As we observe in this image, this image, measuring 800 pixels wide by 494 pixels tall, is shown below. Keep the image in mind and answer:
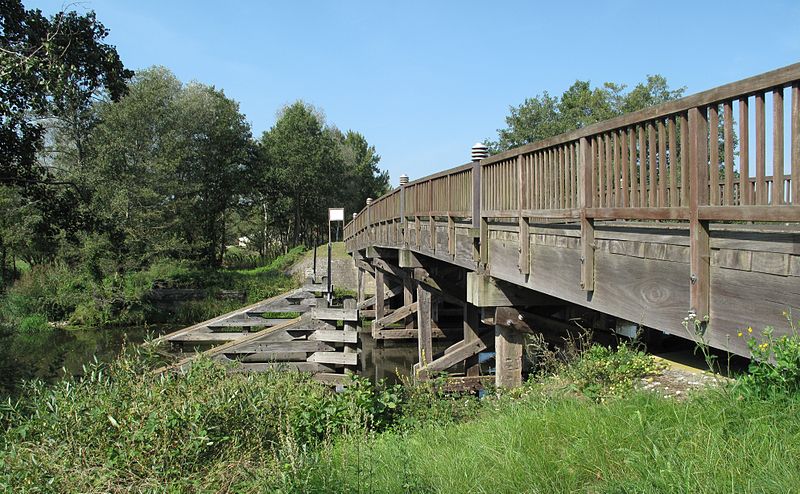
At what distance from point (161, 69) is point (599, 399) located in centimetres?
3290

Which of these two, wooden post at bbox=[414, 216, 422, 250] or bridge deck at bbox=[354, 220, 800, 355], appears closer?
bridge deck at bbox=[354, 220, 800, 355]

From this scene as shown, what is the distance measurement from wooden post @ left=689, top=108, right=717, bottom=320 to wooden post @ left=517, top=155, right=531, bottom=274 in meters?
2.50

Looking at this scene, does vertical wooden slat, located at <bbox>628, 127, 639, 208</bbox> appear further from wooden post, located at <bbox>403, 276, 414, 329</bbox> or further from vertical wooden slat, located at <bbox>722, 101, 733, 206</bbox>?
wooden post, located at <bbox>403, 276, 414, 329</bbox>

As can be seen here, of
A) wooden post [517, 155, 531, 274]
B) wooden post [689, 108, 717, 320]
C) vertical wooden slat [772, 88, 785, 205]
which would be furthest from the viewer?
wooden post [517, 155, 531, 274]

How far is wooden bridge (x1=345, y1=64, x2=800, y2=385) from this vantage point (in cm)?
278

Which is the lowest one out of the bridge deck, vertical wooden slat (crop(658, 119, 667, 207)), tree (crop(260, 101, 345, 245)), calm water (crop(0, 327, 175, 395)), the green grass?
calm water (crop(0, 327, 175, 395))

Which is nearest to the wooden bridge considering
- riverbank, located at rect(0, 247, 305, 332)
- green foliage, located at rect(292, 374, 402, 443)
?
green foliage, located at rect(292, 374, 402, 443)

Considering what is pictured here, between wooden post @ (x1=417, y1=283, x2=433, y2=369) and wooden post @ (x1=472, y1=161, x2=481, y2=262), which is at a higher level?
wooden post @ (x1=472, y1=161, x2=481, y2=262)

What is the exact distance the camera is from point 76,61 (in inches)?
322

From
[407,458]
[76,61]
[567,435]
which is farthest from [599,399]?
[76,61]

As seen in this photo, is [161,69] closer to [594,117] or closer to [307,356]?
[594,117]

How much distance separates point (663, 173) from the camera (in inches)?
135

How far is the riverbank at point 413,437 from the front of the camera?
8.96 ft

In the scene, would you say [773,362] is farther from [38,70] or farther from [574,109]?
[574,109]
